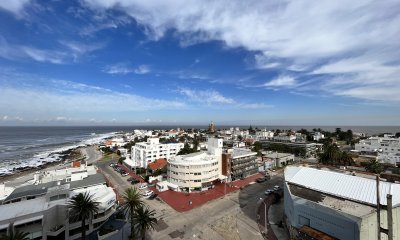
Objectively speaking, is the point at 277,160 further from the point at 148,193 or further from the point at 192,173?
the point at 148,193

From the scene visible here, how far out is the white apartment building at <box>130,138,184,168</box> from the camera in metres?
78.8

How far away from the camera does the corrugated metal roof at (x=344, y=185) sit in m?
29.1

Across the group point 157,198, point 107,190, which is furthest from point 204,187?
point 107,190

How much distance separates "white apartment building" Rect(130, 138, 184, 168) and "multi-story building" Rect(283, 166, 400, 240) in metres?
54.2

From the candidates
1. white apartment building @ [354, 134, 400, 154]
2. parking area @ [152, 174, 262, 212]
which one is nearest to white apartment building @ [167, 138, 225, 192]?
parking area @ [152, 174, 262, 212]

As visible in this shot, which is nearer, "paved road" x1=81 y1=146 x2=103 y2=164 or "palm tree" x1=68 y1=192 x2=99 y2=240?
"palm tree" x1=68 y1=192 x2=99 y2=240

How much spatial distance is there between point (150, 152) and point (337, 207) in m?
63.5

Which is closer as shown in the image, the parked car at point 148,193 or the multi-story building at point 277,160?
the parked car at point 148,193

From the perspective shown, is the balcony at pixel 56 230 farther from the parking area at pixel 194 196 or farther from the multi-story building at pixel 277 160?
the multi-story building at pixel 277 160

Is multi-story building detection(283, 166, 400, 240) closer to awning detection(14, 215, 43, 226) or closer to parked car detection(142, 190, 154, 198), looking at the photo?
parked car detection(142, 190, 154, 198)

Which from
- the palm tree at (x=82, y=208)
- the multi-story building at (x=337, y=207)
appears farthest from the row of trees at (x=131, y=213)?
the multi-story building at (x=337, y=207)

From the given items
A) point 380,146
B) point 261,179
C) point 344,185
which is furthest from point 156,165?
point 380,146

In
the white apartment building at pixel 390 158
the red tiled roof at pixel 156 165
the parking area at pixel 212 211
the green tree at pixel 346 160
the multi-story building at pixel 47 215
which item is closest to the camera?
the multi-story building at pixel 47 215

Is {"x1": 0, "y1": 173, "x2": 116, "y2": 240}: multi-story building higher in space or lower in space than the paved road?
higher
